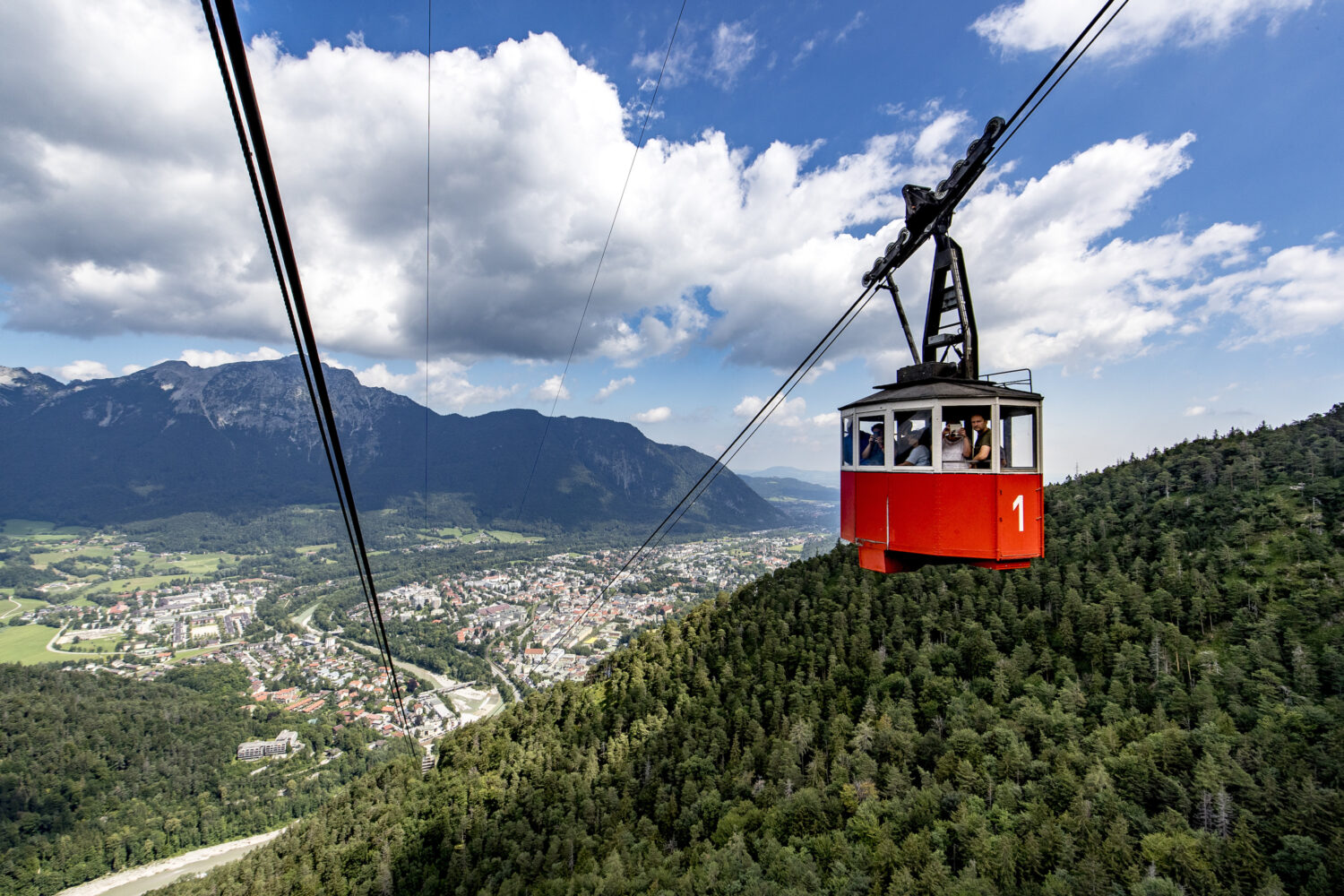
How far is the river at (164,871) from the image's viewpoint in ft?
165

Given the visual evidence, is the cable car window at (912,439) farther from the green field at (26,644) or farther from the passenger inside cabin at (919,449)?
the green field at (26,644)

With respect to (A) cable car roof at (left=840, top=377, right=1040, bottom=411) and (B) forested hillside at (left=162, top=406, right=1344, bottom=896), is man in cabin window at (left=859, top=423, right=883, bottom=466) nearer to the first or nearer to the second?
(A) cable car roof at (left=840, top=377, right=1040, bottom=411)

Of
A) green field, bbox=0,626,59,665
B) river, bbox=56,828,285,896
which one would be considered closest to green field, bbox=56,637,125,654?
green field, bbox=0,626,59,665

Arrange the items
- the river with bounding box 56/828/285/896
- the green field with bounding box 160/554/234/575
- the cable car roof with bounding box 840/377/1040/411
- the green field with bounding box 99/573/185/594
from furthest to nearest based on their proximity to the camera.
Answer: the green field with bounding box 160/554/234/575 < the green field with bounding box 99/573/185/594 < the river with bounding box 56/828/285/896 < the cable car roof with bounding box 840/377/1040/411

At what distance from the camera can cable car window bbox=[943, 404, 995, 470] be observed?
668 centimetres

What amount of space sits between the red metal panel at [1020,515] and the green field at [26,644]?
14744 centimetres

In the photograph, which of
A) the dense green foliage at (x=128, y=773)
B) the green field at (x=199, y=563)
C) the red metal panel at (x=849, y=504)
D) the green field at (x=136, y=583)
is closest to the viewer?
the red metal panel at (x=849, y=504)

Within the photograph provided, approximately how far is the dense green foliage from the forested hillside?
2186 centimetres

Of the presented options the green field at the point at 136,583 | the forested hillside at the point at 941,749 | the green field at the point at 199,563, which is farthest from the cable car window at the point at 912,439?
the green field at the point at 199,563

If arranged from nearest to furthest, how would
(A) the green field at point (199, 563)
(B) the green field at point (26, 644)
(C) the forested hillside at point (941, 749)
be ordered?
1. (C) the forested hillside at point (941, 749)
2. (B) the green field at point (26, 644)
3. (A) the green field at point (199, 563)

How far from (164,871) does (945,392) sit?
274 feet

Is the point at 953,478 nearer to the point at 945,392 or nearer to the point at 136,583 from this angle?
the point at 945,392

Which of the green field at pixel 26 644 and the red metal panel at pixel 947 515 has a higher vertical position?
the red metal panel at pixel 947 515

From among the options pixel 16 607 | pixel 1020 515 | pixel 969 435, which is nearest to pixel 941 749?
pixel 1020 515
